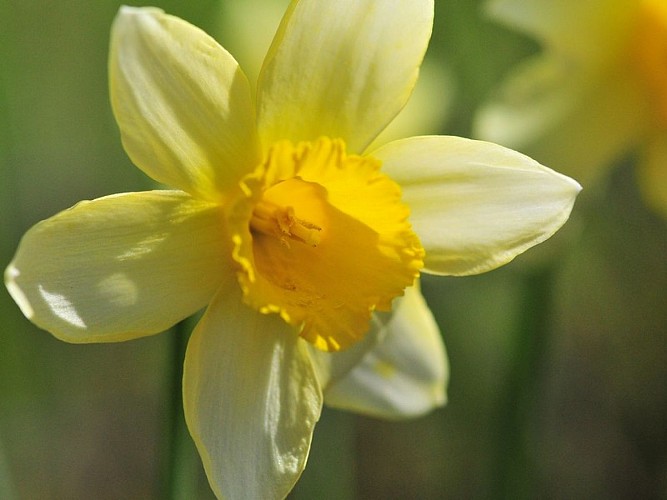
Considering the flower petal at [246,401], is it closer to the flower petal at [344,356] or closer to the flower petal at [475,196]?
the flower petal at [344,356]

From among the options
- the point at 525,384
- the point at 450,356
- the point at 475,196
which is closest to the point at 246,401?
the point at 475,196

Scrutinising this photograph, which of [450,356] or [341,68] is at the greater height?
[341,68]

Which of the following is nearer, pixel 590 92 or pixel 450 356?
pixel 590 92

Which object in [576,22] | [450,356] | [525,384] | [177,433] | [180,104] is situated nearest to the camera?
[180,104]

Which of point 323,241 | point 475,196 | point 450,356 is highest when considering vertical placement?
point 475,196

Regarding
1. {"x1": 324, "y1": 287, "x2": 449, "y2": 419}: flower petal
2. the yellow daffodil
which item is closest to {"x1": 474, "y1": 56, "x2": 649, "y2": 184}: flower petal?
the yellow daffodil

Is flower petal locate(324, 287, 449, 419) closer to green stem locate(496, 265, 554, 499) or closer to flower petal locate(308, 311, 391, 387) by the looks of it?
flower petal locate(308, 311, 391, 387)

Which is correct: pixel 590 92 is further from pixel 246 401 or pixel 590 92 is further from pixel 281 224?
pixel 246 401

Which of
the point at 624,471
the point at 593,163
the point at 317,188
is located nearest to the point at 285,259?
the point at 317,188
